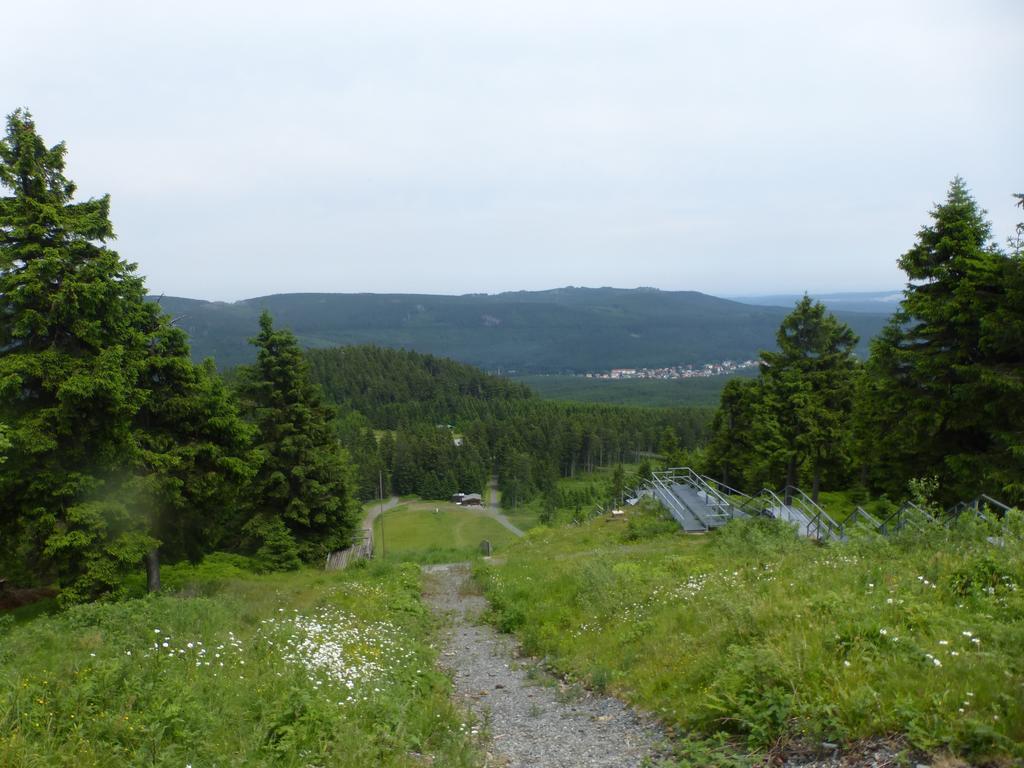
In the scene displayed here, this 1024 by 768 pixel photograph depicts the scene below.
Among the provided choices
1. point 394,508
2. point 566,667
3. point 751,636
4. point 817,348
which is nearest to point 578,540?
point 817,348

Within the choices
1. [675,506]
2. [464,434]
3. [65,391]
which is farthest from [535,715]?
[464,434]

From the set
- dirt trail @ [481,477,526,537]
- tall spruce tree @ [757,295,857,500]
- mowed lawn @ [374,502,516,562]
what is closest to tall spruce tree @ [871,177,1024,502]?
tall spruce tree @ [757,295,857,500]

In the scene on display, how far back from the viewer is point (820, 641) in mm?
6984

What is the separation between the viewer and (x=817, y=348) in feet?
91.7

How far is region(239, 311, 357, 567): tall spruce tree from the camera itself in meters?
24.8

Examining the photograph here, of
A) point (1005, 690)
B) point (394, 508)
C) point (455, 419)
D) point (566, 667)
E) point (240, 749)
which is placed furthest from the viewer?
point (455, 419)

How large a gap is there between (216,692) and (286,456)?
18.8 m

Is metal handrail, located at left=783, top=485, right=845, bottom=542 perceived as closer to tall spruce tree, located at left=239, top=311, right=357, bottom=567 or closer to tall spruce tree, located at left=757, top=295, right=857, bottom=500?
tall spruce tree, located at left=757, top=295, right=857, bottom=500

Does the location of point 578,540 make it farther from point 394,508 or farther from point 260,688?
point 394,508

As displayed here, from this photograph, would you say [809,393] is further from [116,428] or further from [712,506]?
[116,428]

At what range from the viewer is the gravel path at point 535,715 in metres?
7.14

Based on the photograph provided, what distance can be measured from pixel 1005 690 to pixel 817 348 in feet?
83.0

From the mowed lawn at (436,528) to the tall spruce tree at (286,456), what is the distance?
1423 inches

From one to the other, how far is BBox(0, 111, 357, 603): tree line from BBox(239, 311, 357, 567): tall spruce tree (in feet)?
19.9
